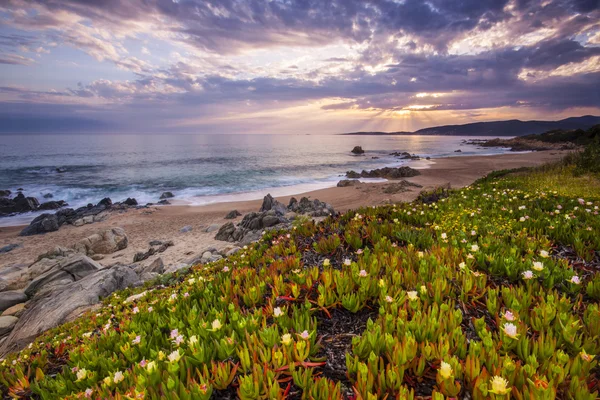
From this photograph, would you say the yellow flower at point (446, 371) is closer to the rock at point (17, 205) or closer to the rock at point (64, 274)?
the rock at point (64, 274)

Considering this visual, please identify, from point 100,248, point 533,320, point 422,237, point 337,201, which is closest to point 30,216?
point 100,248

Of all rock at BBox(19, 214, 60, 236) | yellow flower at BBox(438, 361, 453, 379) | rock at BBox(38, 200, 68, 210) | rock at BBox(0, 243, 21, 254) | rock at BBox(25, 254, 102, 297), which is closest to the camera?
yellow flower at BBox(438, 361, 453, 379)

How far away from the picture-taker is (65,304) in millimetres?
7047

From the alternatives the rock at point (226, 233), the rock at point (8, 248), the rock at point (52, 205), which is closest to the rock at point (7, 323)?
the rock at point (226, 233)

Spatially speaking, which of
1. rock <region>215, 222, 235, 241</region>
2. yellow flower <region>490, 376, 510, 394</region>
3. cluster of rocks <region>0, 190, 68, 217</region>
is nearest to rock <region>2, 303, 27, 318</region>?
rock <region>215, 222, 235, 241</region>

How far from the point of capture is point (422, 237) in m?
4.87

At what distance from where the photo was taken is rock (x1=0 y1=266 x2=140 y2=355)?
6.50 meters

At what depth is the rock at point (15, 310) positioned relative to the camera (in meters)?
8.21

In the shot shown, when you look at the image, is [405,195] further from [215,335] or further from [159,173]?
[159,173]

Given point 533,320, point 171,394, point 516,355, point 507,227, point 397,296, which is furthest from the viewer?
point 507,227

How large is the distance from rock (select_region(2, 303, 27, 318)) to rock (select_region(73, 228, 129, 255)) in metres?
5.85

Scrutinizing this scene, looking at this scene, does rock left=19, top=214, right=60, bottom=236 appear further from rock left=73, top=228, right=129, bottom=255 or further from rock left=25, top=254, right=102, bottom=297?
rock left=25, top=254, right=102, bottom=297

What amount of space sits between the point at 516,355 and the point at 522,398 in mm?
538

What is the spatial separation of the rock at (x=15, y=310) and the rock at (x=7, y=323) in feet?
0.73
